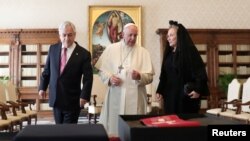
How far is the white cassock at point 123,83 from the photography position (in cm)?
342

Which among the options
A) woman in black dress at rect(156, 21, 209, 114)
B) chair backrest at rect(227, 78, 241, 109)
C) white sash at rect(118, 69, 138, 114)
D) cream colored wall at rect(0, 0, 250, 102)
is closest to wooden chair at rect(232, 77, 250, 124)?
chair backrest at rect(227, 78, 241, 109)

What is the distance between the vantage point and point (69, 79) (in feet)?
10.9

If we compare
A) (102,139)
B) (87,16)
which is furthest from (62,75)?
(87,16)

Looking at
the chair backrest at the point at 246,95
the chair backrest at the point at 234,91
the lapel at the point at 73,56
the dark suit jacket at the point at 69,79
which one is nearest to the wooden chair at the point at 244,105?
the chair backrest at the point at 246,95

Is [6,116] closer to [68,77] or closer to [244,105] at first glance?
[68,77]

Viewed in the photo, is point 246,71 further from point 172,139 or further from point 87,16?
point 172,139

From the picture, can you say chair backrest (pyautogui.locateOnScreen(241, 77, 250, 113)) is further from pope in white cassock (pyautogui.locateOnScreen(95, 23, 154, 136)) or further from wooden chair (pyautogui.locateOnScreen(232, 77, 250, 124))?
pope in white cassock (pyautogui.locateOnScreen(95, 23, 154, 136))

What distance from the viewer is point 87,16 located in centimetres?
1028

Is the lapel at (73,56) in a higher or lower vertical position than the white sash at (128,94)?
higher

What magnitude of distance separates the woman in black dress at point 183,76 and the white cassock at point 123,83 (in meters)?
0.26

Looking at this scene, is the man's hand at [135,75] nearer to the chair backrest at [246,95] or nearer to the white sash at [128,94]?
the white sash at [128,94]

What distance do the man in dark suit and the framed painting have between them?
269 inches

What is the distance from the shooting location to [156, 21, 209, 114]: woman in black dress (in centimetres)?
329

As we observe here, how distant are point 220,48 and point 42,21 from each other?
494cm
